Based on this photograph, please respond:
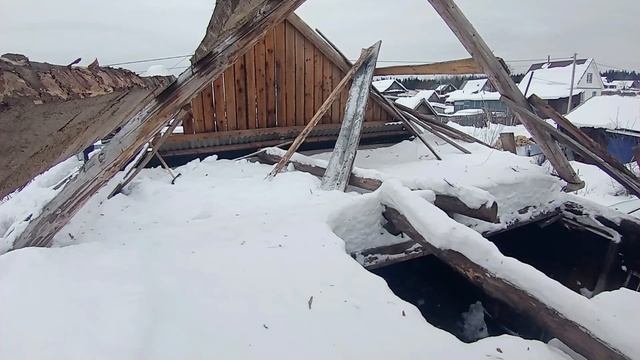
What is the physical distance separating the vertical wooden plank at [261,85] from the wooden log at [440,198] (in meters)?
0.87

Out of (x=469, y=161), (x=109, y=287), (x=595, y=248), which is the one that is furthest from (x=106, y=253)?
(x=595, y=248)

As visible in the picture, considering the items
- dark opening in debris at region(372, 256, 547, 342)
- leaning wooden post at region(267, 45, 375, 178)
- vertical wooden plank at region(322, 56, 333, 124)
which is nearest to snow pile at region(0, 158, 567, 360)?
leaning wooden post at region(267, 45, 375, 178)

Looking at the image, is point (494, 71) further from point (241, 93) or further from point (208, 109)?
point (208, 109)

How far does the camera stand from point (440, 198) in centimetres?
367

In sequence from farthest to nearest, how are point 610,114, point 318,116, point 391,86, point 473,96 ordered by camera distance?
point 473,96, point 391,86, point 610,114, point 318,116

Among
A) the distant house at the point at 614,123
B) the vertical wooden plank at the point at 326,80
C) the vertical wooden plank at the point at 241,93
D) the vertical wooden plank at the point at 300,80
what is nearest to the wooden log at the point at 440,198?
the vertical wooden plank at the point at 241,93

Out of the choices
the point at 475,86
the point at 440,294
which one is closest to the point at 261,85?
the point at 440,294

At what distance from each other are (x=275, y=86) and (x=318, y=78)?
2.98 ft

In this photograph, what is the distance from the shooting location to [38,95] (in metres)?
0.58

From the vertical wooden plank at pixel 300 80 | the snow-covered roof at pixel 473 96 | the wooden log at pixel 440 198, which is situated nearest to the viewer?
the wooden log at pixel 440 198

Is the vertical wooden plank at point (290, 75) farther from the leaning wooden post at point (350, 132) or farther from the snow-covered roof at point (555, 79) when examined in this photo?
the snow-covered roof at point (555, 79)

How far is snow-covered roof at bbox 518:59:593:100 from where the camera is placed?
29.9 metres

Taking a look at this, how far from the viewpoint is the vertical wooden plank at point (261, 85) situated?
6.13 meters

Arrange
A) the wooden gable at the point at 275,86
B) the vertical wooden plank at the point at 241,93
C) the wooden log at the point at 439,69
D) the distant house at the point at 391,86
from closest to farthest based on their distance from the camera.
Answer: the wooden log at the point at 439,69 < the wooden gable at the point at 275,86 < the vertical wooden plank at the point at 241,93 < the distant house at the point at 391,86
